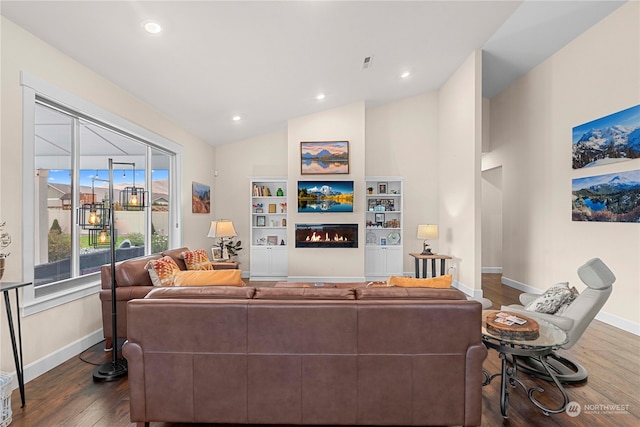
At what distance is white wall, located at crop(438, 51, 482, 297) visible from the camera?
5164 mm

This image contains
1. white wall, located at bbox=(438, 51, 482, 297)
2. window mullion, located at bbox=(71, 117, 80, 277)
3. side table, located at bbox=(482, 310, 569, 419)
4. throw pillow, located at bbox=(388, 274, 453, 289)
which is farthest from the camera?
white wall, located at bbox=(438, 51, 482, 297)

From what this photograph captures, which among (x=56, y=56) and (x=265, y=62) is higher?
(x=265, y=62)

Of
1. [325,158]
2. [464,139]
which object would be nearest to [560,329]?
[464,139]

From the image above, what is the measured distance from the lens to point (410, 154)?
22.5ft

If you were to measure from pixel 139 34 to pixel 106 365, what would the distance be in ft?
9.96

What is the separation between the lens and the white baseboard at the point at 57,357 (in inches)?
101

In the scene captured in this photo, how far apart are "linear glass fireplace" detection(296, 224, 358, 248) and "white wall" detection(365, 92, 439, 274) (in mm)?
1356

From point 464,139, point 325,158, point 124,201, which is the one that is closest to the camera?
point 124,201

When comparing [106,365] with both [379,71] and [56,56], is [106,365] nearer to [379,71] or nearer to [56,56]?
[56,56]

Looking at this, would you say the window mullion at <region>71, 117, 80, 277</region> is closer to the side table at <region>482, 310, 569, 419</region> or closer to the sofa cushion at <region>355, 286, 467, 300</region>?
the sofa cushion at <region>355, 286, 467, 300</region>

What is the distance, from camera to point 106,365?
109 inches

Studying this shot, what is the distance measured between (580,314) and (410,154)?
4842mm

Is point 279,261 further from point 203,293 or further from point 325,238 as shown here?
point 203,293

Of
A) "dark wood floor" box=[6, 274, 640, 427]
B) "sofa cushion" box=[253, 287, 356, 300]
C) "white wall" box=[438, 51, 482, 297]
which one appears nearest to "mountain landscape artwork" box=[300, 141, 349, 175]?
"white wall" box=[438, 51, 482, 297]
